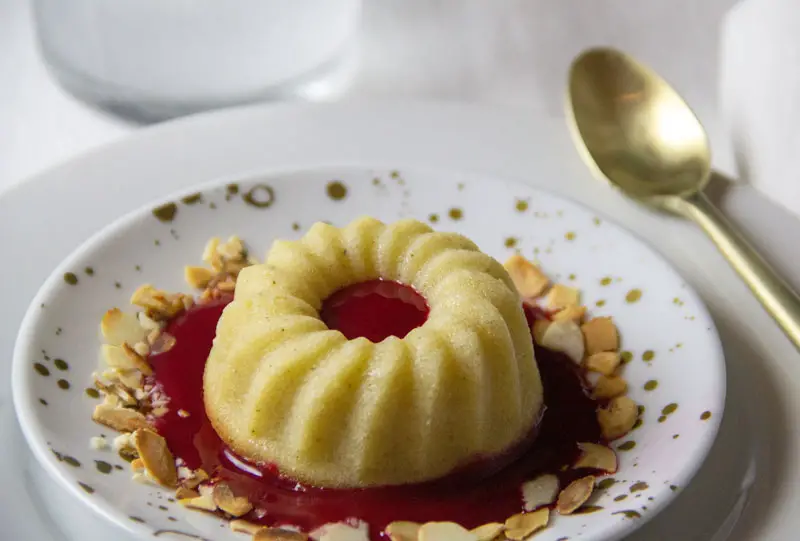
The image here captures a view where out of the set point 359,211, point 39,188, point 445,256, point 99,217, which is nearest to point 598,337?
point 445,256

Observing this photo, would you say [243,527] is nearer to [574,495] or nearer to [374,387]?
[374,387]

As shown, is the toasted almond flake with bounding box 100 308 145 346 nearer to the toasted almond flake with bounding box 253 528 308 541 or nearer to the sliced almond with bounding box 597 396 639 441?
the toasted almond flake with bounding box 253 528 308 541

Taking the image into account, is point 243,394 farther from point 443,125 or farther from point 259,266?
A: point 443,125

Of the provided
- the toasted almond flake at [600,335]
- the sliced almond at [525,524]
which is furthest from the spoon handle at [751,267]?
the sliced almond at [525,524]

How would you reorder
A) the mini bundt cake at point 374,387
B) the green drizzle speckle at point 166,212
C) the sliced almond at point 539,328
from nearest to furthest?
the mini bundt cake at point 374,387 → the sliced almond at point 539,328 → the green drizzle speckle at point 166,212

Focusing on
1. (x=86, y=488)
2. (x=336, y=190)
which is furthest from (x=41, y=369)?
(x=336, y=190)

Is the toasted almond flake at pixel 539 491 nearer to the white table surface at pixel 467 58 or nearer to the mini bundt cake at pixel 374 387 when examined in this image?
the mini bundt cake at pixel 374 387

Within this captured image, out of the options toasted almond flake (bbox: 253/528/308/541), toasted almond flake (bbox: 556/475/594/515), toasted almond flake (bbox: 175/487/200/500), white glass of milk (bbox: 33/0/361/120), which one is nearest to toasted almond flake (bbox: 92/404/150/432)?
toasted almond flake (bbox: 175/487/200/500)
